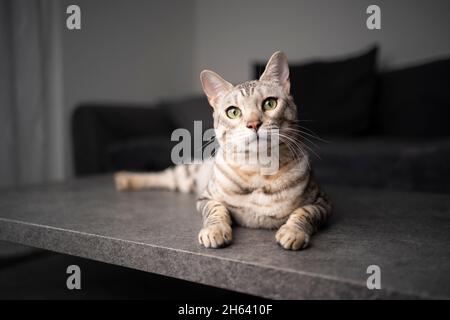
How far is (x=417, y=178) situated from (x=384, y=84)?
811mm

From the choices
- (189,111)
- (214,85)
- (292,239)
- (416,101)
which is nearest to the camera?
(292,239)

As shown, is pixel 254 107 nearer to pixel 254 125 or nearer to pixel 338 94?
pixel 254 125

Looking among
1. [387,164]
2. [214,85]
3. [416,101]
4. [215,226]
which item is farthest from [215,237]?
[416,101]

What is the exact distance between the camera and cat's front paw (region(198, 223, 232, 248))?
0.72m

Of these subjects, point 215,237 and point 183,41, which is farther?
point 183,41

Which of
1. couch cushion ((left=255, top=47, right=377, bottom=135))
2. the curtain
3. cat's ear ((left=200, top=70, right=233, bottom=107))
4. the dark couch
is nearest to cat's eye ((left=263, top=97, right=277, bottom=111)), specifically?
cat's ear ((left=200, top=70, right=233, bottom=107))

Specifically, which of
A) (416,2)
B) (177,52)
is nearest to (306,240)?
(416,2)

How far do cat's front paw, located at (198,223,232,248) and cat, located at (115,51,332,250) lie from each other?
2 centimetres

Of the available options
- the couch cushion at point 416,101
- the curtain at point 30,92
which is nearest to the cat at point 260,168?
the couch cushion at point 416,101

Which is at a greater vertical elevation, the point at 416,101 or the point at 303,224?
the point at 416,101

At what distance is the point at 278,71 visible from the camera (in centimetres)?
89

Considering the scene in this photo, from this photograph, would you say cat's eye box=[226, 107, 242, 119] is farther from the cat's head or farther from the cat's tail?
the cat's tail

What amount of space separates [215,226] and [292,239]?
0.52 feet

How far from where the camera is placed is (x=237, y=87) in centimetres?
90
